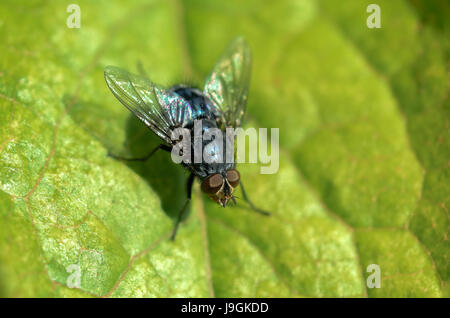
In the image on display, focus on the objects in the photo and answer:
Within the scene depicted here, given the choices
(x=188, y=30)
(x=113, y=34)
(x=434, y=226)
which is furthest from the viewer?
(x=188, y=30)

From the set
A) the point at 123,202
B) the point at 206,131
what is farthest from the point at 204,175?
the point at 123,202

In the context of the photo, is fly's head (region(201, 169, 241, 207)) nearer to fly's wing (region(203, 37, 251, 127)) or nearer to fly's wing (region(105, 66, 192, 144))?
fly's wing (region(105, 66, 192, 144))

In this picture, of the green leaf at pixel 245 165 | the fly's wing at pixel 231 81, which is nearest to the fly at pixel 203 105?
the fly's wing at pixel 231 81

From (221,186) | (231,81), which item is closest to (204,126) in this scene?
(221,186)

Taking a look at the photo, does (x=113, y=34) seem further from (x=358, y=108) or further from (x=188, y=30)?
(x=358, y=108)
